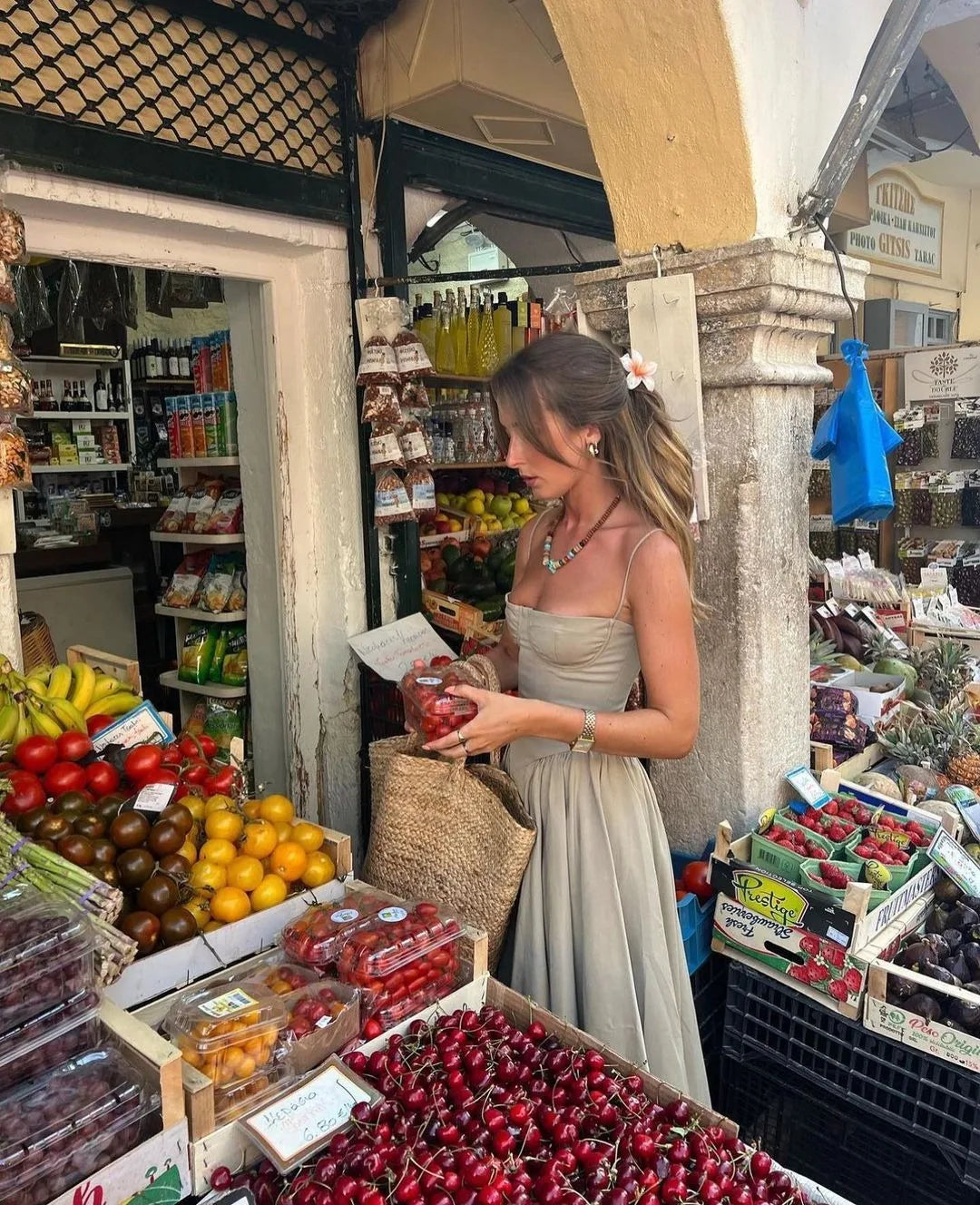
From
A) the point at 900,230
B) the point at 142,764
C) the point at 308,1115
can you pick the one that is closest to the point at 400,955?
the point at 308,1115

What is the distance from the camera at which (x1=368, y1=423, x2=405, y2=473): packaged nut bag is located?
3.35m

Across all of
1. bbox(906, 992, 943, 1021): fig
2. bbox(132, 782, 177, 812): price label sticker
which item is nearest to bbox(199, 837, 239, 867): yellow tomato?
bbox(132, 782, 177, 812): price label sticker

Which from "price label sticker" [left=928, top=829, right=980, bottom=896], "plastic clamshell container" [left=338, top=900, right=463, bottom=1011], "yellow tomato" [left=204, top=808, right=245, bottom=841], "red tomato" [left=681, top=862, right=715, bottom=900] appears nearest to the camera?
"plastic clamshell container" [left=338, top=900, right=463, bottom=1011]

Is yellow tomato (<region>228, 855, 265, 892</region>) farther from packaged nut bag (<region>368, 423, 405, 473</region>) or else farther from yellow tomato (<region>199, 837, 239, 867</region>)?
packaged nut bag (<region>368, 423, 405, 473</region>)

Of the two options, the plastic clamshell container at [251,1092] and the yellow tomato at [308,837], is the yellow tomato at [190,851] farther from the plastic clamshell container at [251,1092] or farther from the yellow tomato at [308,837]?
the plastic clamshell container at [251,1092]

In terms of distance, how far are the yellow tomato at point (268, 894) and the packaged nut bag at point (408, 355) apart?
6.39ft

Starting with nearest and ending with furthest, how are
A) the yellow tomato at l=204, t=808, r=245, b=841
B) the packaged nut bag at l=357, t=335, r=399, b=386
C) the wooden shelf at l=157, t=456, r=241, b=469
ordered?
the yellow tomato at l=204, t=808, r=245, b=841
the packaged nut bag at l=357, t=335, r=399, b=386
the wooden shelf at l=157, t=456, r=241, b=469

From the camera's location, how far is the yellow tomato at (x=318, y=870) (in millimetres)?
2166

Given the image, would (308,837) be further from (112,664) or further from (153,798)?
(112,664)

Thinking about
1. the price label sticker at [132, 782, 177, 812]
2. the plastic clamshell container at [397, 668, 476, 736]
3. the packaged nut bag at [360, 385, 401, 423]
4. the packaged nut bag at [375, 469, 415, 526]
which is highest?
the packaged nut bag at [360, 385, 401, 423]

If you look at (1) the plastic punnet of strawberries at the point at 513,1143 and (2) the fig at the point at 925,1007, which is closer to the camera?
(1) the plastic punnet of strawberries at the point at 513,1143

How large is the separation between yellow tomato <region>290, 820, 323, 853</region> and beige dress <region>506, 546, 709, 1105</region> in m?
0.51

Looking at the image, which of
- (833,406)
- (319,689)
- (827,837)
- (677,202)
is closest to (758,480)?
(833,406)

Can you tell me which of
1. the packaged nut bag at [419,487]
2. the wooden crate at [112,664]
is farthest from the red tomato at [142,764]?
the packaged nut bag at [419,487]
